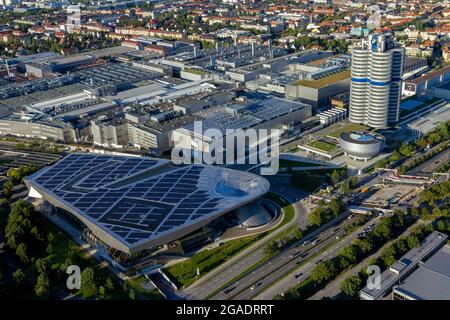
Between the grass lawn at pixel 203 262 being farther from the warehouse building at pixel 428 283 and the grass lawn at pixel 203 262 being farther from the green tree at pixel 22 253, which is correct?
the warehouse building at pixel 428 283

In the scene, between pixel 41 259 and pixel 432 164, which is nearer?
pixel 41 259

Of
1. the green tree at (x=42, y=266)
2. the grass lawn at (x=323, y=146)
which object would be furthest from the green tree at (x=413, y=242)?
the green tree at (x=42, y=266)

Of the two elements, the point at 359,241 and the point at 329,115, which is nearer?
the point at 359,241

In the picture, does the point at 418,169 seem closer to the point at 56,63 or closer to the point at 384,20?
the point at 56,63

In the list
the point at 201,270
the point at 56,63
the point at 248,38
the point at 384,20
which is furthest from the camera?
the point at 384,20

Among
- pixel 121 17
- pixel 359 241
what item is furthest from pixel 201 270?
pixel 121 17

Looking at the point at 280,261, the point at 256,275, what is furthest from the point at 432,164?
the point at 256,275

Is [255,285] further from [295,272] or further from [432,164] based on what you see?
[432,164]
